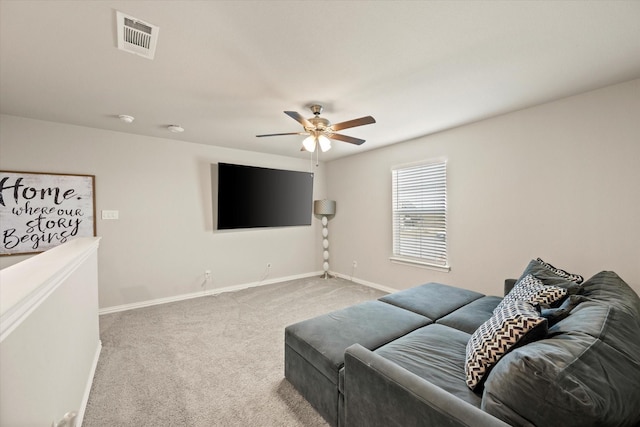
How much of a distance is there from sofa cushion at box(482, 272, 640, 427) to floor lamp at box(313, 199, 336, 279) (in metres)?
4.15

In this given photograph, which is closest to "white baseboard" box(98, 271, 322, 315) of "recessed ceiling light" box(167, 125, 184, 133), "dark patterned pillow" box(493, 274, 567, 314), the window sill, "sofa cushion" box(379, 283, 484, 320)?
the window sill

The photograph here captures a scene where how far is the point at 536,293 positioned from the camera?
5.73 ft

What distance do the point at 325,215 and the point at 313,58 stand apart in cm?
367

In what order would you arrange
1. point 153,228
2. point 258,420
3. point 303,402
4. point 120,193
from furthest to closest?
point 153,228
point 120,193
point 303,402
point 258,420

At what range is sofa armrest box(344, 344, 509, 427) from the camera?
0.94 meters

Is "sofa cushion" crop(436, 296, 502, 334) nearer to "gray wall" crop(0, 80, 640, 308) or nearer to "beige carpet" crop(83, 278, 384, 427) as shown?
"gray wall" crop(0, 80, 640, 308)

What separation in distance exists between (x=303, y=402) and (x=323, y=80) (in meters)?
2.43

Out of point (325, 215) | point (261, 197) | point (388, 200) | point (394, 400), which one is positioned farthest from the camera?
point (325, 215)

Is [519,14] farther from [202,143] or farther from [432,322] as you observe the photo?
[202,143]

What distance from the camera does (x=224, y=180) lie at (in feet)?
13.5

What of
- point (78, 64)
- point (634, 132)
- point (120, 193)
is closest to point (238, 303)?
point (120, 193)

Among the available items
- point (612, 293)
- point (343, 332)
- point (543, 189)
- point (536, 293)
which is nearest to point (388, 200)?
point (543, 189)

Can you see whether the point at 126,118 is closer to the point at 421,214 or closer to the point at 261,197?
the point at 261,197

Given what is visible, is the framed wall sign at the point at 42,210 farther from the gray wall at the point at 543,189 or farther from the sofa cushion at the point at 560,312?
the sofa cushion at the point at 560,312
